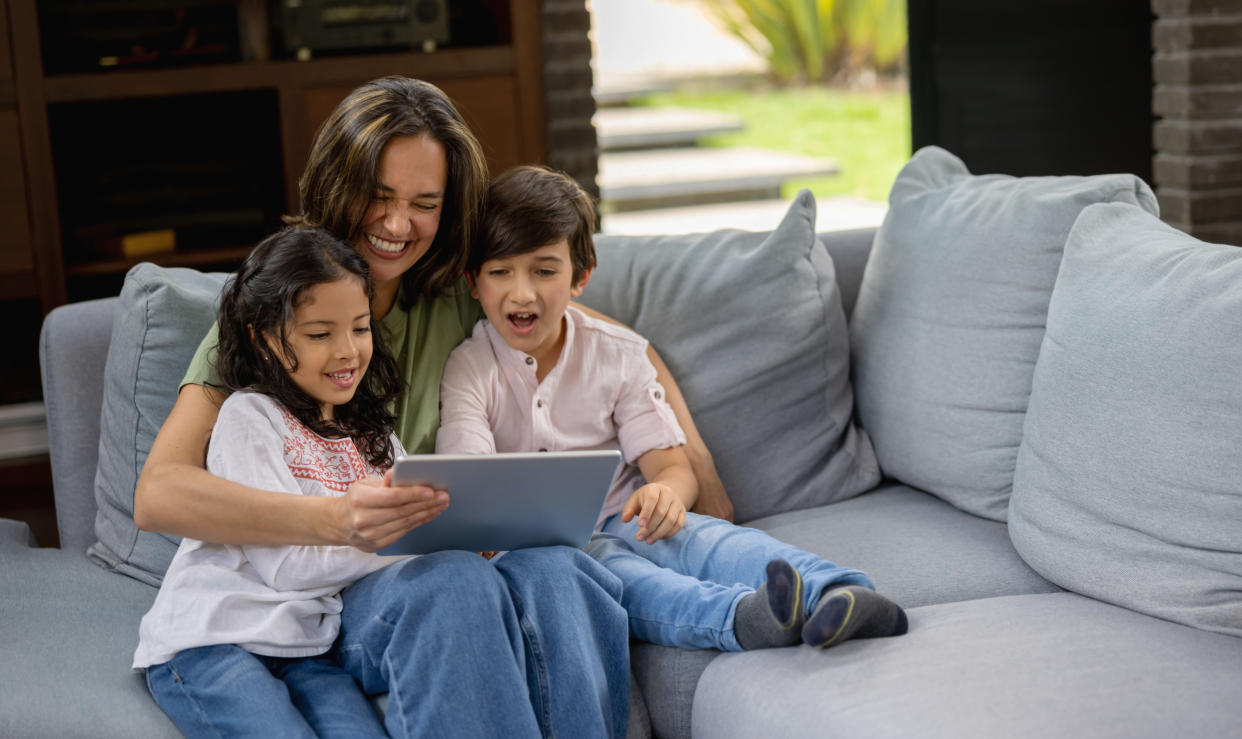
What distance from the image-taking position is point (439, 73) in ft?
9.77

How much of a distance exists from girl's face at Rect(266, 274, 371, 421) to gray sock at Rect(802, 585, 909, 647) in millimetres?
620

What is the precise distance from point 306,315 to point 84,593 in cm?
56

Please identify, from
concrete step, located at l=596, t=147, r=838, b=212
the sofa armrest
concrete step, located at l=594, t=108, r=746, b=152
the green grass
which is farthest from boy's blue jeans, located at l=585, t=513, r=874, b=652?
the green grass

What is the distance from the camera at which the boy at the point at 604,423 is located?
5.16 feet

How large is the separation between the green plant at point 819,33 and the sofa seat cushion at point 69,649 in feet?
19.6

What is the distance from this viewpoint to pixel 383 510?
1391 mm

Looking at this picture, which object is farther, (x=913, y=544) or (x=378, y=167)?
(x=913, y=544)

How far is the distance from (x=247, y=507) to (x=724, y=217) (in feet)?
13.2

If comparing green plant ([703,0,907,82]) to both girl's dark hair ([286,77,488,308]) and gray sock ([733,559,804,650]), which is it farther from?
gray sock ([733,559,804,650])

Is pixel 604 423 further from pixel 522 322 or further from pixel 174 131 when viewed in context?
pixel 174 131

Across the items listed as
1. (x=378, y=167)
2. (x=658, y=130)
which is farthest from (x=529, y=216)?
(x=658, y=130)

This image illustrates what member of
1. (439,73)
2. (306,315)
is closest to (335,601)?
(306,315)

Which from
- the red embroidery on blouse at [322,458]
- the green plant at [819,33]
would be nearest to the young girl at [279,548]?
the red embroidery on blouse at [322,458]

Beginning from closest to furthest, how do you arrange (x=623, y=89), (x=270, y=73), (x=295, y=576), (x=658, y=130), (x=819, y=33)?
(x=295, y=576)
(x=270, y=73)
(x=658, y=130)
(x=623, y=89)
(x=819, y=33)
